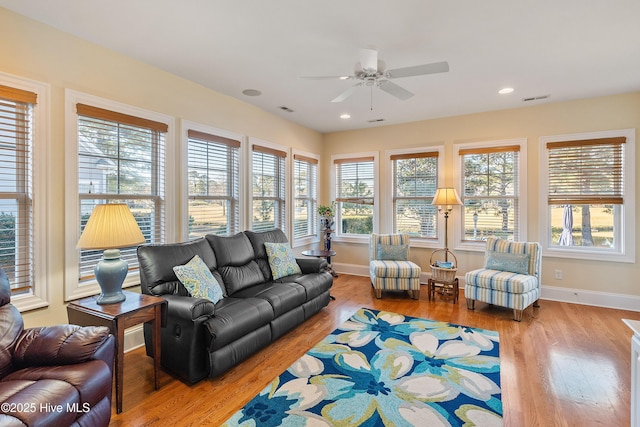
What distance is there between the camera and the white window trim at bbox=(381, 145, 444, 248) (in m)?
5.20

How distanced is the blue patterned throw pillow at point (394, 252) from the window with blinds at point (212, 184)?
7.62ft

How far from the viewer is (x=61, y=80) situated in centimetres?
255

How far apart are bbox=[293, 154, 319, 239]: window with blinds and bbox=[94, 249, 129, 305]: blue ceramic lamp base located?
10.7ft

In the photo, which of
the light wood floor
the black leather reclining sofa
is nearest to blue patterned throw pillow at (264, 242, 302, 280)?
the black leather reclining sofa

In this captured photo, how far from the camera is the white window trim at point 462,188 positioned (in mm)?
4625

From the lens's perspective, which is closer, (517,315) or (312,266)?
(517,315)

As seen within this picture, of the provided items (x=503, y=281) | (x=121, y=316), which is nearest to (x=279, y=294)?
(x=121, y=316)

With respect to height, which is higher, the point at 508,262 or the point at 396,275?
the point at 508,262

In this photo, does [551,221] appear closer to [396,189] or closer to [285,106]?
[396,189]

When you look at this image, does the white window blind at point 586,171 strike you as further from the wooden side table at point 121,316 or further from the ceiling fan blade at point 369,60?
the wooden side table at point 121,316

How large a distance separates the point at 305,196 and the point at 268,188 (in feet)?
3.49

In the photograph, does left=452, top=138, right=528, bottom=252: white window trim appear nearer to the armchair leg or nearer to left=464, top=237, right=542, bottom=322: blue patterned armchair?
left=464, top=237, right=542, bottom=322: blue patterned armchair

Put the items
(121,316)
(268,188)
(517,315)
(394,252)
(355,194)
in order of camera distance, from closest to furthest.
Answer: (121,316) → (517,315) → (268,188) → (394,252) → (355,194)

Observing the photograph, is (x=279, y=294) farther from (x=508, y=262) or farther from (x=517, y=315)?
(x=508, y=262)
